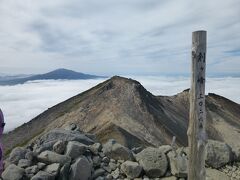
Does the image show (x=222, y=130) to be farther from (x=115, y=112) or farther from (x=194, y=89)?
(x=194, y=89)

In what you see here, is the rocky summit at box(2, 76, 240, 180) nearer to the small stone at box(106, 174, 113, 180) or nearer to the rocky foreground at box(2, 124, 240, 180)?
the rocky foreground at box(2, 124, 240, 180)

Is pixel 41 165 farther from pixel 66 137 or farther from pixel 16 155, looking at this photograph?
pixel 66 137

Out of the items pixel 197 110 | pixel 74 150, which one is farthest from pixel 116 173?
pixel 197 110

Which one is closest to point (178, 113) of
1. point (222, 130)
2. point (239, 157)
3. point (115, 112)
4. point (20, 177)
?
point (222, 130)

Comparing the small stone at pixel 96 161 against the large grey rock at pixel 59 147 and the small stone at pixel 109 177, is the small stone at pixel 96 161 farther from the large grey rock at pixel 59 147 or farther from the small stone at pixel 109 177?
the large grey rock at pixel 59 147

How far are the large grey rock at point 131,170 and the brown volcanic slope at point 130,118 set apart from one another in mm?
25313

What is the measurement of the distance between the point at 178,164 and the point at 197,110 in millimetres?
4365

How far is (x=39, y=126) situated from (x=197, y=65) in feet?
206

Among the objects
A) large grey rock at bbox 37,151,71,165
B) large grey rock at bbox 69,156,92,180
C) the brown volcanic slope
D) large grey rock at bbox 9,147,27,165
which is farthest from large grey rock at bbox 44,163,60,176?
the brown volcanic slope

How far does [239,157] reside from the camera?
14430 mm

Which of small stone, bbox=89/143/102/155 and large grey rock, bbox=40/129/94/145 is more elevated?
large grey rock, bbox=40/129/94/145

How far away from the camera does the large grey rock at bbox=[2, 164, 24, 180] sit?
11.5 meters

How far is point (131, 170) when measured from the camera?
12820 mm

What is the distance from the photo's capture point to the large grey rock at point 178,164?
12.6 m
